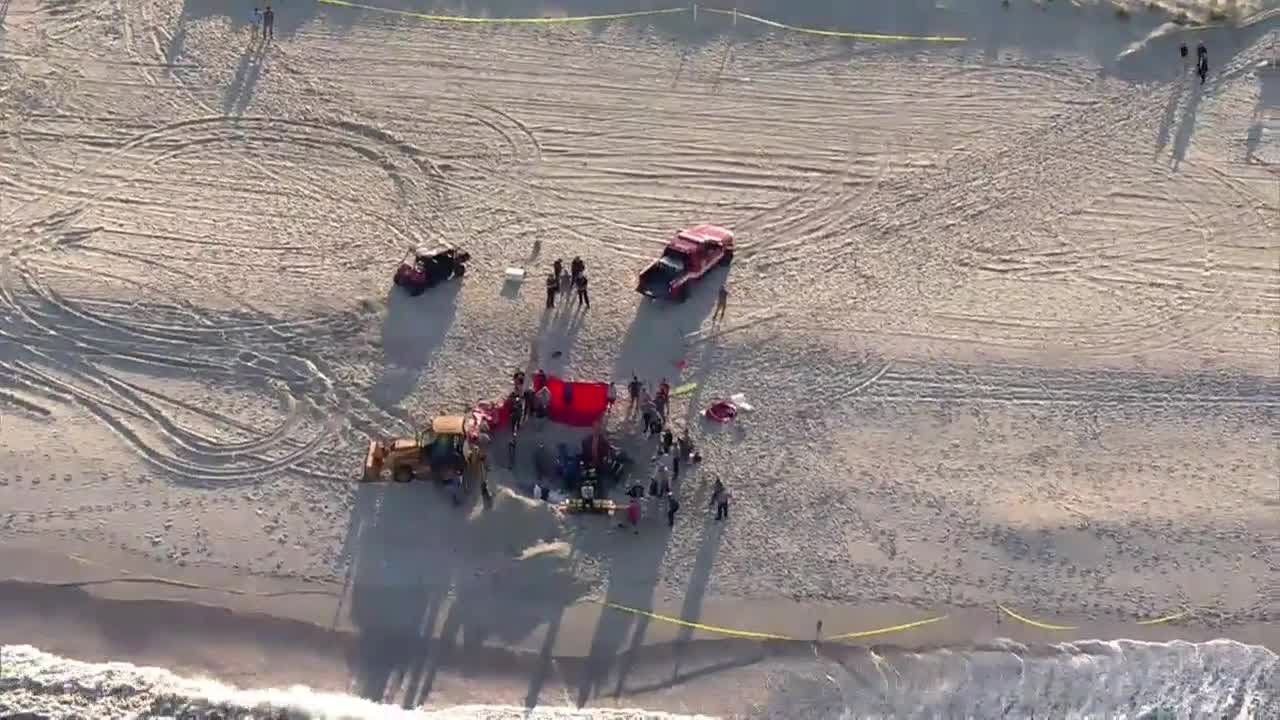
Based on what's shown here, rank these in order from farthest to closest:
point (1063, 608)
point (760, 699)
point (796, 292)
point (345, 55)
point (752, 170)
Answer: point (345, 55)
point (752, 170)
point (796, 292)
point (1063, 608)
point (760, 699)

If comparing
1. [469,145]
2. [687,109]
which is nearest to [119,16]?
[469,145]

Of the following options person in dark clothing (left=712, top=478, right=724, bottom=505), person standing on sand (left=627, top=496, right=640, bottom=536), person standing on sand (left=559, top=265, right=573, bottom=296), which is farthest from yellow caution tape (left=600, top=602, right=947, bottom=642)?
person standing on sand (left=559, top=265, right=573, bottom=296)

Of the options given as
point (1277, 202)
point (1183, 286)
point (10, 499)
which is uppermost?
point (1277, 202)

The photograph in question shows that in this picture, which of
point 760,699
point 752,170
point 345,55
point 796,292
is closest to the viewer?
point 760,699

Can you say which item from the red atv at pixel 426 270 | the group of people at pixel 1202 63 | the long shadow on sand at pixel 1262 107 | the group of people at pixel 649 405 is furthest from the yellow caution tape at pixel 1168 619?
the group of people at pixel 1202 63

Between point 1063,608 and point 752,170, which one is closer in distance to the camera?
point 1063,608

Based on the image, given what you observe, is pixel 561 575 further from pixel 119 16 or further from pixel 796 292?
pixel 119 16

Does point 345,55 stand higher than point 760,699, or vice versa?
point 345,55
